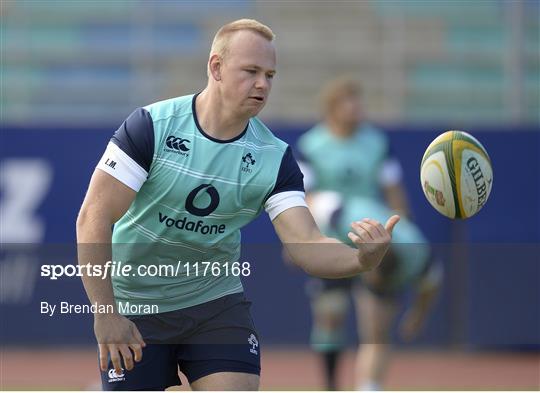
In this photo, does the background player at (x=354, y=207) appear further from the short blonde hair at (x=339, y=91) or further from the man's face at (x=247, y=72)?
the man's face at (x=247, y=72)

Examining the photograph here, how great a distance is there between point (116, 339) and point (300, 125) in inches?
298

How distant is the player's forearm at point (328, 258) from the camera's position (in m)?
4.66

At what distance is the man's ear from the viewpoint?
15.5 ft

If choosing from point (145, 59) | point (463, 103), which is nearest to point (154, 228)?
point (145, 59)

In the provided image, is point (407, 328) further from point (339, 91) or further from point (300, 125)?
point (339, 91)

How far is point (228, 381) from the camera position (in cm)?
461

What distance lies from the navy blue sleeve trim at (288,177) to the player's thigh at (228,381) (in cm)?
78

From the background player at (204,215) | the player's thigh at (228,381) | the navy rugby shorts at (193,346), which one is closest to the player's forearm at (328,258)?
the background player at (204,215)

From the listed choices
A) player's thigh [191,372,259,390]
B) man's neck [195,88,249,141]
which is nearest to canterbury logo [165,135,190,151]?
man's neck [195,88,249,141]

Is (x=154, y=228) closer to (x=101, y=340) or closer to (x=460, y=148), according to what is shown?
(x=101, y=340)

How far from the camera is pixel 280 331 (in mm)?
11078

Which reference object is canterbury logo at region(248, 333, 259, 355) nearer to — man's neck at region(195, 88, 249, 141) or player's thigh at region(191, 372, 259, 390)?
player's thigh at region(191, 372, 259, 390)

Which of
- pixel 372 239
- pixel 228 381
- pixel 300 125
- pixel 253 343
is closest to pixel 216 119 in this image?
pixel 372 239

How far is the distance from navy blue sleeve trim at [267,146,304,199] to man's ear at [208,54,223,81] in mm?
459
